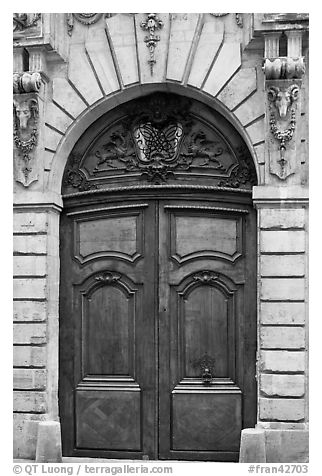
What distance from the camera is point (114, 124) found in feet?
27.6

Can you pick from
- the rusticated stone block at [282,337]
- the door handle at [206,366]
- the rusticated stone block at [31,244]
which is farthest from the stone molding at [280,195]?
the rusticated stone block at [31,244]

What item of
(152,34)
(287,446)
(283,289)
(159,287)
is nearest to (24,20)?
(152,34)

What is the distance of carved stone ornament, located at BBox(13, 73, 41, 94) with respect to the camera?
8023mm

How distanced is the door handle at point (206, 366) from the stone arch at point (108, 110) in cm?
211

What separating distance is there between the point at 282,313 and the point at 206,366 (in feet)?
3.35

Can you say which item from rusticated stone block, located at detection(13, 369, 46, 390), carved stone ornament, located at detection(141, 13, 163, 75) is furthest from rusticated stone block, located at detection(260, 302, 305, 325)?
carved stone ornament, located at detection(141, 13, 163, 75)

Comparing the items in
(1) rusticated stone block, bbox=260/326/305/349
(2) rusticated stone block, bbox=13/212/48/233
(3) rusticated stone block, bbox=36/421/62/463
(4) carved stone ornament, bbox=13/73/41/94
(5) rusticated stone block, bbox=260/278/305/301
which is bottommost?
(3) rusticated stone block, bbox=36/421/62/463

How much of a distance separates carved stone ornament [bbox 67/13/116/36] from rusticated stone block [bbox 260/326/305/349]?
3765 millimetres

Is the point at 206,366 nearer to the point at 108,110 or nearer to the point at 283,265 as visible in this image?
the point at 283,265

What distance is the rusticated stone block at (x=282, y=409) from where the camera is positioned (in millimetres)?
7559

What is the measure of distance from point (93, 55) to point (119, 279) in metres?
2.45

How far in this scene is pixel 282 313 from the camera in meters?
7.64

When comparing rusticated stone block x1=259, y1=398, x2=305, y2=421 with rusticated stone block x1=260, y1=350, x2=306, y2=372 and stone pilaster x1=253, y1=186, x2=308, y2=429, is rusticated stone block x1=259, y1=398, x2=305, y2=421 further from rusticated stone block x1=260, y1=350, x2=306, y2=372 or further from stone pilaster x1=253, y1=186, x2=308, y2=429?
rusticated stone block x1=260, y1=350, x2=306, y2=372

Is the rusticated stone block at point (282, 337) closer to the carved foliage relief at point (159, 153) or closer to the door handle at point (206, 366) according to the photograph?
the door handle at point (206, 366)
